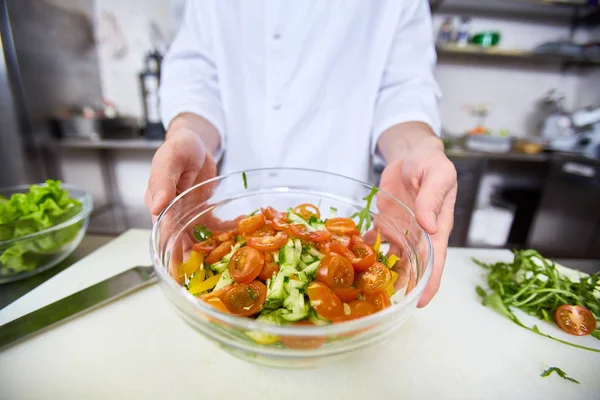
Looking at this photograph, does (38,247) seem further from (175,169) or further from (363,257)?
(363,257)

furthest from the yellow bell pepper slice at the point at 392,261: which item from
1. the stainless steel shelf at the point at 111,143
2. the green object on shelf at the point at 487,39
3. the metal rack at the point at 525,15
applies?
the green object on shelf at the point at 487,39

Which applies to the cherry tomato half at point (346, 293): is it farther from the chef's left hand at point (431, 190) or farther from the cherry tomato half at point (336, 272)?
the chef's left hand at point (431, 190)

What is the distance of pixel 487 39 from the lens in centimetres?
219

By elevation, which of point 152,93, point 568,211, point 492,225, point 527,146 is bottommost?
point 492,225

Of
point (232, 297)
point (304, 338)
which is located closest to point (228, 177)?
point (232, 297)

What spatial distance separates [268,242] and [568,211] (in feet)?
7.74

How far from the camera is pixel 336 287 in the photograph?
0.40 m

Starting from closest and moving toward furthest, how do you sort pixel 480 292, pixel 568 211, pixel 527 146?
1. pixel 480 292
2. pixel 568 211
3. pixel 527 146

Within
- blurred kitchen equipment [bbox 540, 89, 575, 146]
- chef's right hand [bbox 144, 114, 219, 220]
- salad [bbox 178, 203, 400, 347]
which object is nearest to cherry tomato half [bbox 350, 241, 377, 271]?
salad [bbox 178, 203, 400, 347]

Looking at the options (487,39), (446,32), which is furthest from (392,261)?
(487,39)

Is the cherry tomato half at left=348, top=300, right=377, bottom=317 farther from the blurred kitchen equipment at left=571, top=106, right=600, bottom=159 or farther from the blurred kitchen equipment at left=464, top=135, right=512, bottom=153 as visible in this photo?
the blurred kitchen equipment at left=571, top=106, right=600, bottom=159

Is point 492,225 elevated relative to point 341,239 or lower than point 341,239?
lower

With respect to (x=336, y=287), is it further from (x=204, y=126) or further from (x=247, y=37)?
(x=247, y=37)

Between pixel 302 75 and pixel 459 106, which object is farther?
pixel 459 106
